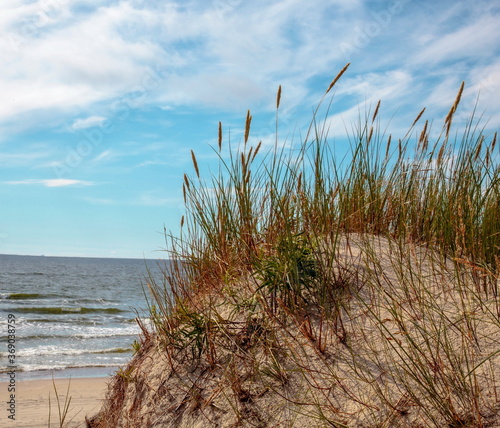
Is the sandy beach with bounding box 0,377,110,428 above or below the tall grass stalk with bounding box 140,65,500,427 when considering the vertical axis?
below

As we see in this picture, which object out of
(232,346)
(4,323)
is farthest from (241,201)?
(4,323)

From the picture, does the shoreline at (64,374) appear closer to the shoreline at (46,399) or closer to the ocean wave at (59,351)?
the shoreline at (46,399)

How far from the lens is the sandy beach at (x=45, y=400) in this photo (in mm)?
5621

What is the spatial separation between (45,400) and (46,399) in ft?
0.16

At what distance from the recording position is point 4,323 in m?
13.9

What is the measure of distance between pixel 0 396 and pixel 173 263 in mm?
4605

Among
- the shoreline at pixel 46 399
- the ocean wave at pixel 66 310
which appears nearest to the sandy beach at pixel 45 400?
the shoreline at pixel 46 399

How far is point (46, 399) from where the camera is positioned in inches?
262

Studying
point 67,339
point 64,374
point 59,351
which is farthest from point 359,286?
point 67,339

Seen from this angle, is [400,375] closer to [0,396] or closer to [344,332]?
[344,332]

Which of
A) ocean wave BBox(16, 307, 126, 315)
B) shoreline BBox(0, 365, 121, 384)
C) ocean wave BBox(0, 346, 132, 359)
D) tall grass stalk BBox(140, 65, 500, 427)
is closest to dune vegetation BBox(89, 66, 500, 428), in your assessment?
tall grass stalk BBox(140, 65, 500, 427)

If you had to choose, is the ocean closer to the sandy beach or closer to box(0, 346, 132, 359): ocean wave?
box(0, 346, 132, 359): ocean wave

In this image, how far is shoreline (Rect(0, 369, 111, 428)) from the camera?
221 inches

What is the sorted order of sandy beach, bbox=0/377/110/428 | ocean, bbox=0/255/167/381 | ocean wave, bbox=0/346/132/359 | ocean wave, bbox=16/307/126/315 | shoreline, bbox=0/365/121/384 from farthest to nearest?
1. ocean wave, bbox=16/307/126/315
2. ocean wave, bbox=0/346/132/359
3. ocean, bbox=0/255/167/381
4. shoreline, bbox=0/365/121/384
5. sandy beach, bbox=0/377/110/428
